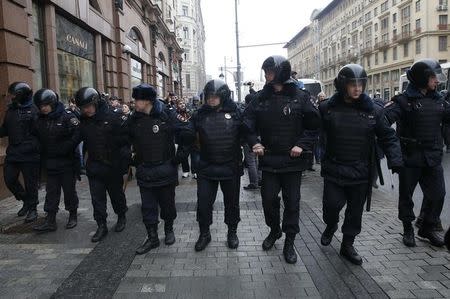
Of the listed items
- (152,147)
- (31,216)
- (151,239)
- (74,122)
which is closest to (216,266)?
(151,239)

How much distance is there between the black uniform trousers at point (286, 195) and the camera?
4.71 m

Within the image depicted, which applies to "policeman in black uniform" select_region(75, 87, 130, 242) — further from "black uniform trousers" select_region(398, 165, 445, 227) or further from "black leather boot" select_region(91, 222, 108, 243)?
"black uniform trousers" select_region(398, 165, 445, 227)

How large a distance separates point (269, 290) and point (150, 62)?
22.4 meters

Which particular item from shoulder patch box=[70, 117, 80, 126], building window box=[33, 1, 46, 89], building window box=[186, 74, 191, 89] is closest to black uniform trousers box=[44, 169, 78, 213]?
shoulder patch box=[70, 117, 80, 126]

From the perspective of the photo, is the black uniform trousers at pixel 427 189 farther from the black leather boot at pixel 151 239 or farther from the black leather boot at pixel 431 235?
the black leather boot at pixel 151 239

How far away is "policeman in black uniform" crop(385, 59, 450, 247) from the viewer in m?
4.88

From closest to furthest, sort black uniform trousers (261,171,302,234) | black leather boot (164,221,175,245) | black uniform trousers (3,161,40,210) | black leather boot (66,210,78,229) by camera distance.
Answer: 1. black uniform trousers (261,171,302,234)
2. black leather boot (164,221,175,245)
3. black leather boot (66,210,78,229)
4. black uniform trousers (3,161,40,210)

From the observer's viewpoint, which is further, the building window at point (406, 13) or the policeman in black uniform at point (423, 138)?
the building window at point (406, 13)

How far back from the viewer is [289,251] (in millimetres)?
4664

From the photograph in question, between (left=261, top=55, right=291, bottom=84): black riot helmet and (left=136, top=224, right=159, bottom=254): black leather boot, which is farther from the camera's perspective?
(left=136, top=224, right=159, bottom=254): black leather boot

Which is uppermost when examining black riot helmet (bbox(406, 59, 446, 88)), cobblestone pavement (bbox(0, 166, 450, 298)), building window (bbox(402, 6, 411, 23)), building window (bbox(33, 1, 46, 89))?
building window (bbox(402, 6, 411, 23))

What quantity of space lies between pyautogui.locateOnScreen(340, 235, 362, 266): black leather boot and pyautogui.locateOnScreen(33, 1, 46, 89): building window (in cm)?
771

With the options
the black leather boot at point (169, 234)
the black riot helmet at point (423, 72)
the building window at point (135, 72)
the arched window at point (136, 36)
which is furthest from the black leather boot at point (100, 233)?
the arched window at point (136, 36)

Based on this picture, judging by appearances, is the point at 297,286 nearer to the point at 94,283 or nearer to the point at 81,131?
the point at 94,283
